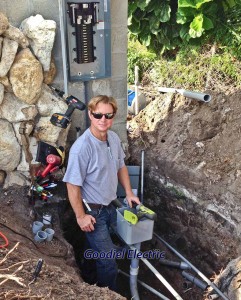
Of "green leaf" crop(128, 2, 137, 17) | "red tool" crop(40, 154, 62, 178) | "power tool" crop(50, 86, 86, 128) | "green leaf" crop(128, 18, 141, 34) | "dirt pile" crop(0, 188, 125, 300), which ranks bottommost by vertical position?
"dirt pile" crop(0, 188, 125, 300)

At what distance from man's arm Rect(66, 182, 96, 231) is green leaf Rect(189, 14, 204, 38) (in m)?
3.28

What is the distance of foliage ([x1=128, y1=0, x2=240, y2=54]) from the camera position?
5324 mm

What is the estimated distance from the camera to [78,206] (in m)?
3.22

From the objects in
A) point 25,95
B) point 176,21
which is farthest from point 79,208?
point 176,21

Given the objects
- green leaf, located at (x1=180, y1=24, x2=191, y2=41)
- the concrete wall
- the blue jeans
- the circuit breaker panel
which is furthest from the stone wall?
green leaf, located at (x1=180, y1=24, x2=191, y2=41)

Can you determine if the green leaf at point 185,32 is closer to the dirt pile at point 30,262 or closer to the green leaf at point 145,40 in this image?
the green leaf at point 145,40

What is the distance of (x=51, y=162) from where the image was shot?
3611 mm

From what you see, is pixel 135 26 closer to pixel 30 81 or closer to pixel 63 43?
pixel 63 43

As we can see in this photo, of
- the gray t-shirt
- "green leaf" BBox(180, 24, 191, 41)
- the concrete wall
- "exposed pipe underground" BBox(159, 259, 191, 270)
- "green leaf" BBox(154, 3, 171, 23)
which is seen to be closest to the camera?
the gray t-shirt

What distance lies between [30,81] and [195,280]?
8.42 ft

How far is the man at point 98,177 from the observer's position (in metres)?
3.17

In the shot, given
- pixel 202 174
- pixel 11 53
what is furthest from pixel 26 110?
pixel 202 174

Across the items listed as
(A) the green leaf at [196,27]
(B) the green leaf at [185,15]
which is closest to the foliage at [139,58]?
(B) the green leaf at [185,15]

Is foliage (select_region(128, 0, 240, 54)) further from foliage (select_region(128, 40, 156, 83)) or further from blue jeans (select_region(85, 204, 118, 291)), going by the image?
blue jeans (select_region(85, 204, 118, 291))
